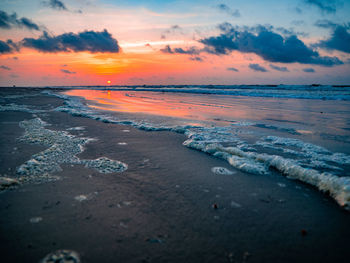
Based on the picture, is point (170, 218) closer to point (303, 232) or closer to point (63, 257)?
point (63, 257)

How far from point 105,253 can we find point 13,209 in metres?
1.28

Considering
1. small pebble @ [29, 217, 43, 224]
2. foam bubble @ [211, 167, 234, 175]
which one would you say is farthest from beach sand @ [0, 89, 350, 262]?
foam bubble @ [211, 167, 234, 175]

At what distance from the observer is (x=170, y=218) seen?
6.98 ft

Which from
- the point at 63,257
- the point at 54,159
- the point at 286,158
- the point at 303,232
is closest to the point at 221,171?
the point at 286,158

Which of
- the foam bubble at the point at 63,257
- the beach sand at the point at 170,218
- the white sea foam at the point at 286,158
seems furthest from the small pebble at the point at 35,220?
the white sea foam at the point at 286,158

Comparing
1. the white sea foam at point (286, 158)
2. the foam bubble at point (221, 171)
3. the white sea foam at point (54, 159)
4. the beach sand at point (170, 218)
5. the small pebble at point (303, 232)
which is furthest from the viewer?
the foam bubble at point (221, 171)

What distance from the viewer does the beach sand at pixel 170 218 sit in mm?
1706

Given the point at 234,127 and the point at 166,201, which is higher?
the point at 234,127

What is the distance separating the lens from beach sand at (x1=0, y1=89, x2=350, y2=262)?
171cm

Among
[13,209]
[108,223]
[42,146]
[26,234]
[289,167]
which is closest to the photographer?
[26,234]

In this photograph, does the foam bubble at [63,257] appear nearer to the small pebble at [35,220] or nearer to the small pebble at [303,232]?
the small pebble at [35,220]

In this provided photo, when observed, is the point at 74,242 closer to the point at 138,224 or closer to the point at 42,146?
the point at 138,224

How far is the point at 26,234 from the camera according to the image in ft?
6.03

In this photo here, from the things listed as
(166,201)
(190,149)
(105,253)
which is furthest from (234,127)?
(105,253)
